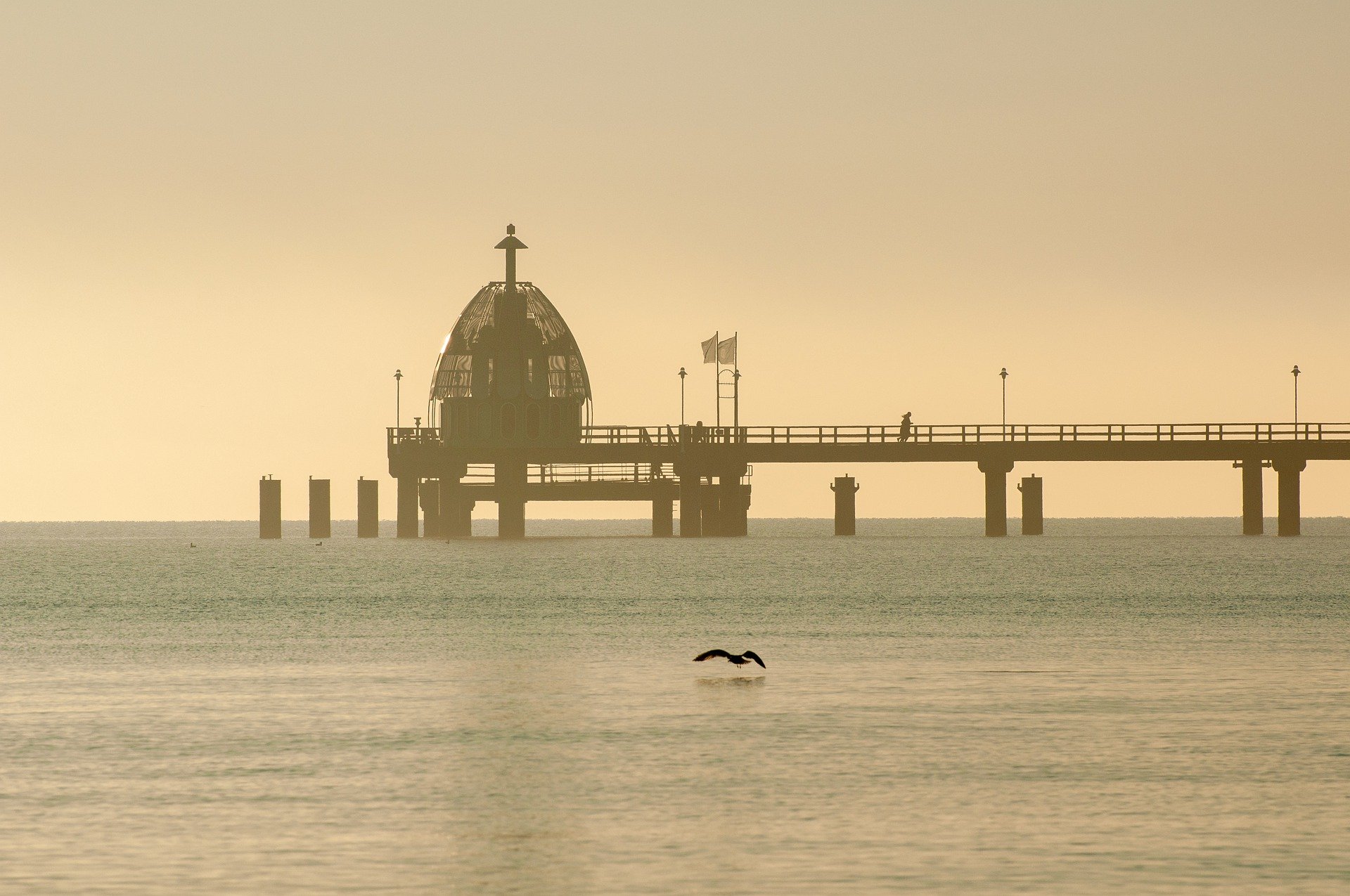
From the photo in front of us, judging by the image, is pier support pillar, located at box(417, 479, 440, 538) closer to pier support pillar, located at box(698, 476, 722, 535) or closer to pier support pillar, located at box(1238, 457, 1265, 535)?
pier support pillar, located at box(698, 476, 722, 535)

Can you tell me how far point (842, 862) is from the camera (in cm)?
1891

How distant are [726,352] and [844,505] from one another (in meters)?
21.0

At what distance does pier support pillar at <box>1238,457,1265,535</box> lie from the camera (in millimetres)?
105188

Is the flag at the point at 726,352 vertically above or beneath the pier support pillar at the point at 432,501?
above

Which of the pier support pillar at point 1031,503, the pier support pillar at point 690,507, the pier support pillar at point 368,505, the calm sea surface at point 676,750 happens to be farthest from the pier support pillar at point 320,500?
the calm sea surface at point 676,750

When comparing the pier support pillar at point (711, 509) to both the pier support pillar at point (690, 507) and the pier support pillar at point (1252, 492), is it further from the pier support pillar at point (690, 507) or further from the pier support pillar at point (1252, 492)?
the pier support pillar at point (1252, 492)

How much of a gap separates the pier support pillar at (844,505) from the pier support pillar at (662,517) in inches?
354

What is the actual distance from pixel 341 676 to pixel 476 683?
9.75 ft

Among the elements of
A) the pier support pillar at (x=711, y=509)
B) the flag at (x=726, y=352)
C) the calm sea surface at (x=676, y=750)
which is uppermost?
the flag at (x=726, y=352)

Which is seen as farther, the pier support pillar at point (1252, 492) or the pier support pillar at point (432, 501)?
the pier support pillar at point (432, 501)

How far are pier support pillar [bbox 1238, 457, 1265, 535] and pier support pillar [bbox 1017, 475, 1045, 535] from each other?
420 inches

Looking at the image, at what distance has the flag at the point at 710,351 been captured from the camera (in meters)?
103

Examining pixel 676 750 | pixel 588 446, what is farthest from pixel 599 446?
pixel 676 750

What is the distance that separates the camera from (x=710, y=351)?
103375mm
